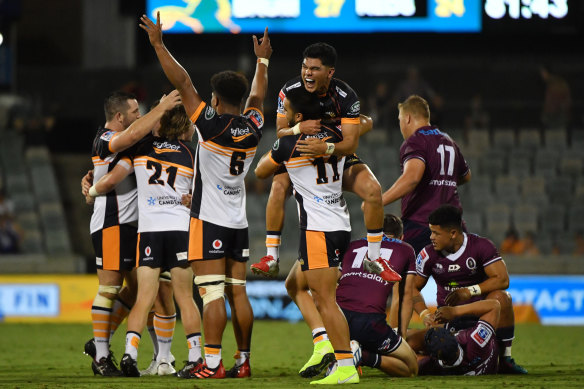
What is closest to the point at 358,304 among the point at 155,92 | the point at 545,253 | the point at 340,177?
the point at 340,177

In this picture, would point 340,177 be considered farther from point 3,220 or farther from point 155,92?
point 155,92

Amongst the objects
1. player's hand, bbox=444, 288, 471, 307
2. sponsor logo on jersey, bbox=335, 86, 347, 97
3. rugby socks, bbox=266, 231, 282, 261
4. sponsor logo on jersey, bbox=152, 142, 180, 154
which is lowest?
player's hand, bbox=444, 288, 471, 307

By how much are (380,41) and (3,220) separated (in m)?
7.51

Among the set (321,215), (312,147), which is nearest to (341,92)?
(312,147)

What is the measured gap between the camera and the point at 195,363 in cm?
720

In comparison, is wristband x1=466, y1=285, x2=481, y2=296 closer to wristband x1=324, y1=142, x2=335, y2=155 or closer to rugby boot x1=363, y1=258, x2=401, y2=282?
rugby boot x1=363, y1=258, x2=401, y2=282

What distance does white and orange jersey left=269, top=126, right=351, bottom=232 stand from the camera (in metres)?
6.71

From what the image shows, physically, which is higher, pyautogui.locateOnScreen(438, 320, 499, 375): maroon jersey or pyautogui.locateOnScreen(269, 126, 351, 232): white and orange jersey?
pyautogui.locateOnScreen(269, 126, 351, 232): white and orange jersey

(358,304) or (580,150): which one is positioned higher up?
(580,150)

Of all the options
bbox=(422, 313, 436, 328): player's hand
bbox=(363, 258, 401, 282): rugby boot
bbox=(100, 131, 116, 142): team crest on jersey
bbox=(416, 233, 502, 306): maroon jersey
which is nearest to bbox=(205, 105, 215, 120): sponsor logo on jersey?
bbox=(100, 131, 116, 142): team crest on jersey

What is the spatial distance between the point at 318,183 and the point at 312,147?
0.28 metres

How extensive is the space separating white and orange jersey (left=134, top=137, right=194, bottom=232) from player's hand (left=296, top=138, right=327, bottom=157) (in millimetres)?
1282

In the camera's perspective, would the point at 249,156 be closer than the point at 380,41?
Yes

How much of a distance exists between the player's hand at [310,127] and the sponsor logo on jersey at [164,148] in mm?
1264
